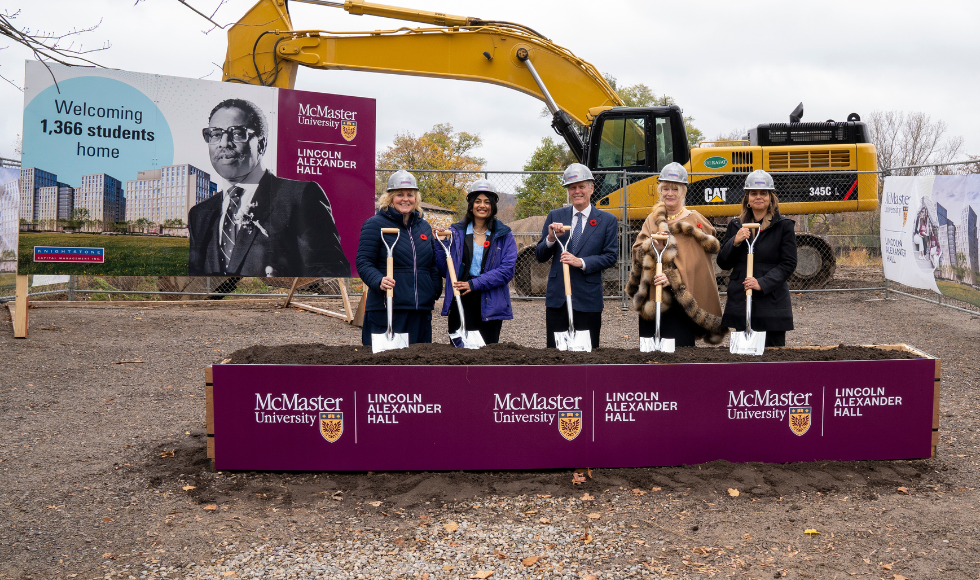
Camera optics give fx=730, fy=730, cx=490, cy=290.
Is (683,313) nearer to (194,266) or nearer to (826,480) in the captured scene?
(826,480)

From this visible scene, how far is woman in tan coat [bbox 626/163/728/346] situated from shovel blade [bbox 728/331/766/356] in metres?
0.22

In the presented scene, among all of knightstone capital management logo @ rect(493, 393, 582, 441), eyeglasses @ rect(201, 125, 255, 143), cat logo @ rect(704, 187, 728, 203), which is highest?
eyeglasses @ rect(201, 125, 255, 143)

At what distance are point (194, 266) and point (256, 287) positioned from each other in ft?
18.7

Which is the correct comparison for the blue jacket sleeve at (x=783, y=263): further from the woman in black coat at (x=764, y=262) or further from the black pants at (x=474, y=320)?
the black pants at (x=474, y=320)

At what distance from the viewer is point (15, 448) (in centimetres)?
465

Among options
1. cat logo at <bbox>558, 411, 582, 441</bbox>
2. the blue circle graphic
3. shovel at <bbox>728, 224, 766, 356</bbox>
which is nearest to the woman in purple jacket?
cat logo at <bbox>558, 411, 582, 441</bbox>

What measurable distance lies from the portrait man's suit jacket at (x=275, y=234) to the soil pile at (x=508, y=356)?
14.4 feet

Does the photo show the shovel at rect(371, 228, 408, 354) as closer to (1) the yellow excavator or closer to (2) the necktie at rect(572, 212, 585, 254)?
(2) the necktie at rect(572, 212, 585, 254)

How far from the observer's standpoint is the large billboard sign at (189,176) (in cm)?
798

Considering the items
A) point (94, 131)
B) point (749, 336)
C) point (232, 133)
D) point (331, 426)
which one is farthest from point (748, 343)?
point (94, 131)

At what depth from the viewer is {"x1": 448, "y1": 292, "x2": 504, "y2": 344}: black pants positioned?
487 cm

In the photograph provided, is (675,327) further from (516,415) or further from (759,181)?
(516,415)

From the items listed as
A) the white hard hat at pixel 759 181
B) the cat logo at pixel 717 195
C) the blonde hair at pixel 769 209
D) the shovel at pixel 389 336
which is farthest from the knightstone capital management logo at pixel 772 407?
the cat logo at pixel 717 195

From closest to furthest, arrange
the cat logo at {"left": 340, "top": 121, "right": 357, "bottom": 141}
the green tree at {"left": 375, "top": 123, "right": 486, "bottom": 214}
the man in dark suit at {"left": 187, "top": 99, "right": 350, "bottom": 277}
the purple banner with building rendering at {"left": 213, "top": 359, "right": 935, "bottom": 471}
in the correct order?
the purple banner with building rendering at {"left": 213, "top": 359, "right": 935, "bottom": 471} < the man in dark suit at {"left": 187, "top": 99, "right": 350, "bottom": 277} < the cat logo at {"left": 340, "top": 121, "right": 357, "bottom": 141} < the green tree at {"left": 375, "top": 123, "right": 486, "bottom": 214}
